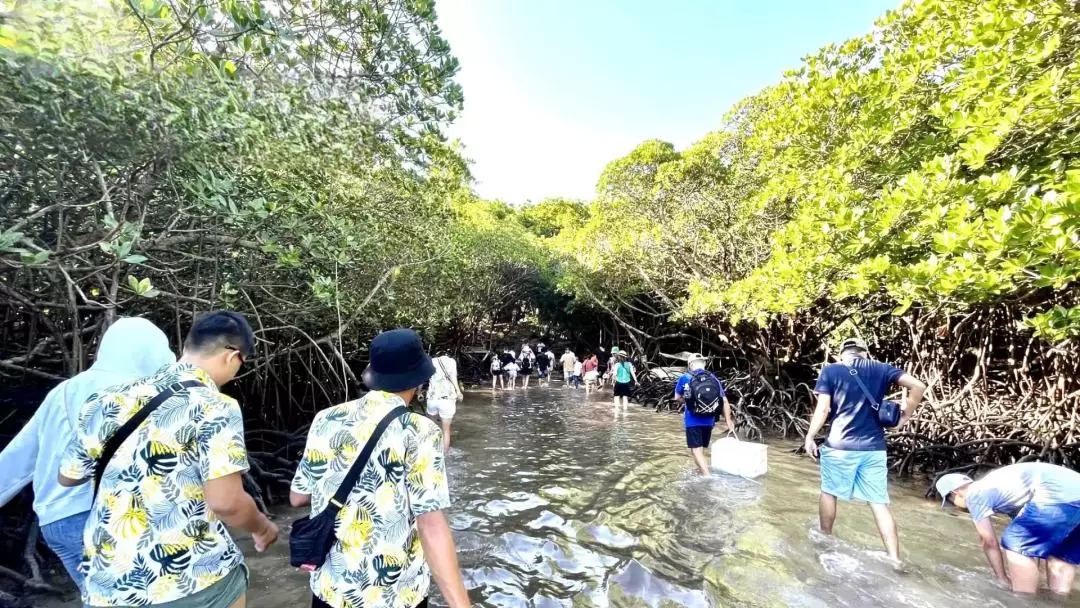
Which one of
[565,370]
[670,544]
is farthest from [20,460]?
[565,370]

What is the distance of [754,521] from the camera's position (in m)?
4.47

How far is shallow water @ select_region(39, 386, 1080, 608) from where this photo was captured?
317 centimetres

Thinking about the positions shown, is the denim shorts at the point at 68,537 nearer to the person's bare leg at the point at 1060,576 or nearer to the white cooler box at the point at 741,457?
the person's bare leg at the point at 1060,576

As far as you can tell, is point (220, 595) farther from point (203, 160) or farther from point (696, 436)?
point (696, 436)

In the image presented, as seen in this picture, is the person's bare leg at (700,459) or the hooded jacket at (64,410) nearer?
the hooded jacket at (64,410)

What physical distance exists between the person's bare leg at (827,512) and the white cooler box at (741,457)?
158 centimetres

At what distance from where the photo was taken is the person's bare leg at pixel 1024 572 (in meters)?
2.99

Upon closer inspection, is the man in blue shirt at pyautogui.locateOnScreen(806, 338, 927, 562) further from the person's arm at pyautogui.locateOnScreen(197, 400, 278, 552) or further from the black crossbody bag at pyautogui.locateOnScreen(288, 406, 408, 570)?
the person's arm at pyautogui.locateOnScreen(197, 400, 278, 552)

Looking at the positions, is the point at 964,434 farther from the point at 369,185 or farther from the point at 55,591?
the point at 55,591

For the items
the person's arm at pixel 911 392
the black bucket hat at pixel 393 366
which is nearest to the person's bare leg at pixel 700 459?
the person's arm at pixel 911 392

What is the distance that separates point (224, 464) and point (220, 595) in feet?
1.53

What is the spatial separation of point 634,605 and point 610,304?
595 inches

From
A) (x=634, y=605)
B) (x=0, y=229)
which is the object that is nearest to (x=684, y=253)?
(x=634, y=605)

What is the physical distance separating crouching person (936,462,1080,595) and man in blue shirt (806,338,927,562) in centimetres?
52
